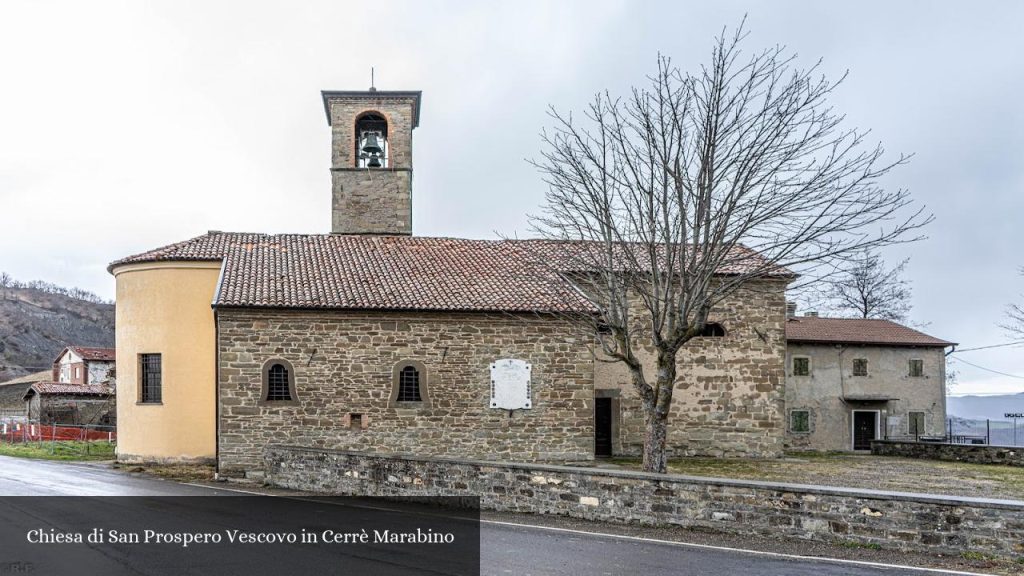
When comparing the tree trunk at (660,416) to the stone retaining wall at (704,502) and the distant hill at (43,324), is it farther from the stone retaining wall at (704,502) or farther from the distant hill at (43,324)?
the distant hill at (43,324)

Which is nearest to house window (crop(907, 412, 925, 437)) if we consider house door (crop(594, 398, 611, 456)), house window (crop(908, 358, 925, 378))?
house window (crop(908, 358, 925, 378))

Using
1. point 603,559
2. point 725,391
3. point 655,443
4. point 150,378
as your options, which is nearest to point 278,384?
point 150,378

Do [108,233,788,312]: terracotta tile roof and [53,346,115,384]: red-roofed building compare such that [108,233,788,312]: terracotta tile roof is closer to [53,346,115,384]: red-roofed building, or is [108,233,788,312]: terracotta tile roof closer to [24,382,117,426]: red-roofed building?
[24,382,117,426]: red-roofed building

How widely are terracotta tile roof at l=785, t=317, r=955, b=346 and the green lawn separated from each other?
24.6 meters

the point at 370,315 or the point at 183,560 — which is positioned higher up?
the point at 370,315

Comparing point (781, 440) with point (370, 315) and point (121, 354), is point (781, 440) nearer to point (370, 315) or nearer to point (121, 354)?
point (370, 315)

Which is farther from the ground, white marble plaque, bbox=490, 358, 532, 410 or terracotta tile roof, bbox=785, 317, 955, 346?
terracotta tile roof, bbox=785, 317, 955, 346

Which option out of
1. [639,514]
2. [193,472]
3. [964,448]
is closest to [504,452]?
[193,472]

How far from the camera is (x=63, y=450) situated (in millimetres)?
25906

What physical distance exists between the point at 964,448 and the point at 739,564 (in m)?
20.5

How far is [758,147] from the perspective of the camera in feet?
48.0

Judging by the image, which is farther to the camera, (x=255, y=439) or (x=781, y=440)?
(x=781, y=440)

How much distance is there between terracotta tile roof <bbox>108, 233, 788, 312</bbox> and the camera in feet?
63.8

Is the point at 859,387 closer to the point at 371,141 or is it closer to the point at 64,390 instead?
the point at 371,141
